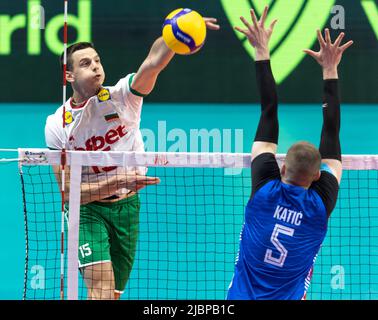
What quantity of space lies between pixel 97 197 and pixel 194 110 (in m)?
11.3

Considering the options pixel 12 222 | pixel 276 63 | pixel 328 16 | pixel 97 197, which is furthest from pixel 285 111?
pixel 97 197

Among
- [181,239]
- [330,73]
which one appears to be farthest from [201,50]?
[330,73]

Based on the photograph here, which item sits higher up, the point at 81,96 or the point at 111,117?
the point at 81,96

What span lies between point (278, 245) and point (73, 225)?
2050mm

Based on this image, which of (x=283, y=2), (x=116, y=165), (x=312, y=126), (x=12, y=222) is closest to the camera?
(x=116, y=165)

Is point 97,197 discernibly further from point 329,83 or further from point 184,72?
point 184,72

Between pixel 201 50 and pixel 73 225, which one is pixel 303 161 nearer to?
pixel 73 225

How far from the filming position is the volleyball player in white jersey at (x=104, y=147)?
6281 millimetres

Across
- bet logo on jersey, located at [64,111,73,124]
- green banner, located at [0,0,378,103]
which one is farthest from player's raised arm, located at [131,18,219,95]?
green banner, located at [0,0,378,103]

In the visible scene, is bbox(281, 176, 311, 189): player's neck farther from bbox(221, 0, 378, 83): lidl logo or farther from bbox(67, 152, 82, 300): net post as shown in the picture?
bbox(221, 0, 378, 83): lidl logo

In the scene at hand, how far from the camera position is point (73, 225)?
6.11 metres

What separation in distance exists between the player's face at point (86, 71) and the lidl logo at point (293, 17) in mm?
10537
